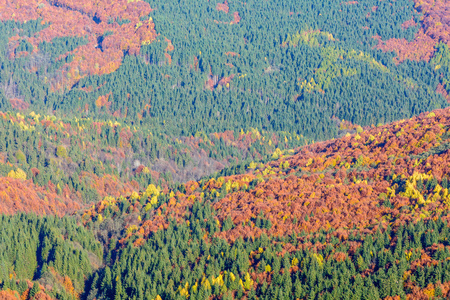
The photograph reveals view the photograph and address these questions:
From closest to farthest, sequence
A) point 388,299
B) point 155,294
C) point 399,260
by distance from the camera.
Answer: point 388,299 < point 399,260 < point 155,294

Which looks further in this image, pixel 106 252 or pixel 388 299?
pixel 106 252

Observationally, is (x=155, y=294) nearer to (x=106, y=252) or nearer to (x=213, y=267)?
(x=213, y=267)

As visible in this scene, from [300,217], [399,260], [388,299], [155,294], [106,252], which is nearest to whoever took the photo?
[388,299]

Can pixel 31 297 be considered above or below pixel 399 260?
below

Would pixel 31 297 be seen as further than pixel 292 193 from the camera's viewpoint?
No

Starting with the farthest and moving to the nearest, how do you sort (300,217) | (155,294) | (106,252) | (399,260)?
(106,252) → (300,217) → (155,294) → (399,260)

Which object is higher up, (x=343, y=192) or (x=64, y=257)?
(x=343, y=192)

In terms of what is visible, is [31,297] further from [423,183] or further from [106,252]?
[423,183]

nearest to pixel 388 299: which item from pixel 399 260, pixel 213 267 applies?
pixel 399 260

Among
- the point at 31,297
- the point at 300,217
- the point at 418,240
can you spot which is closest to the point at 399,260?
the point at 418,240
